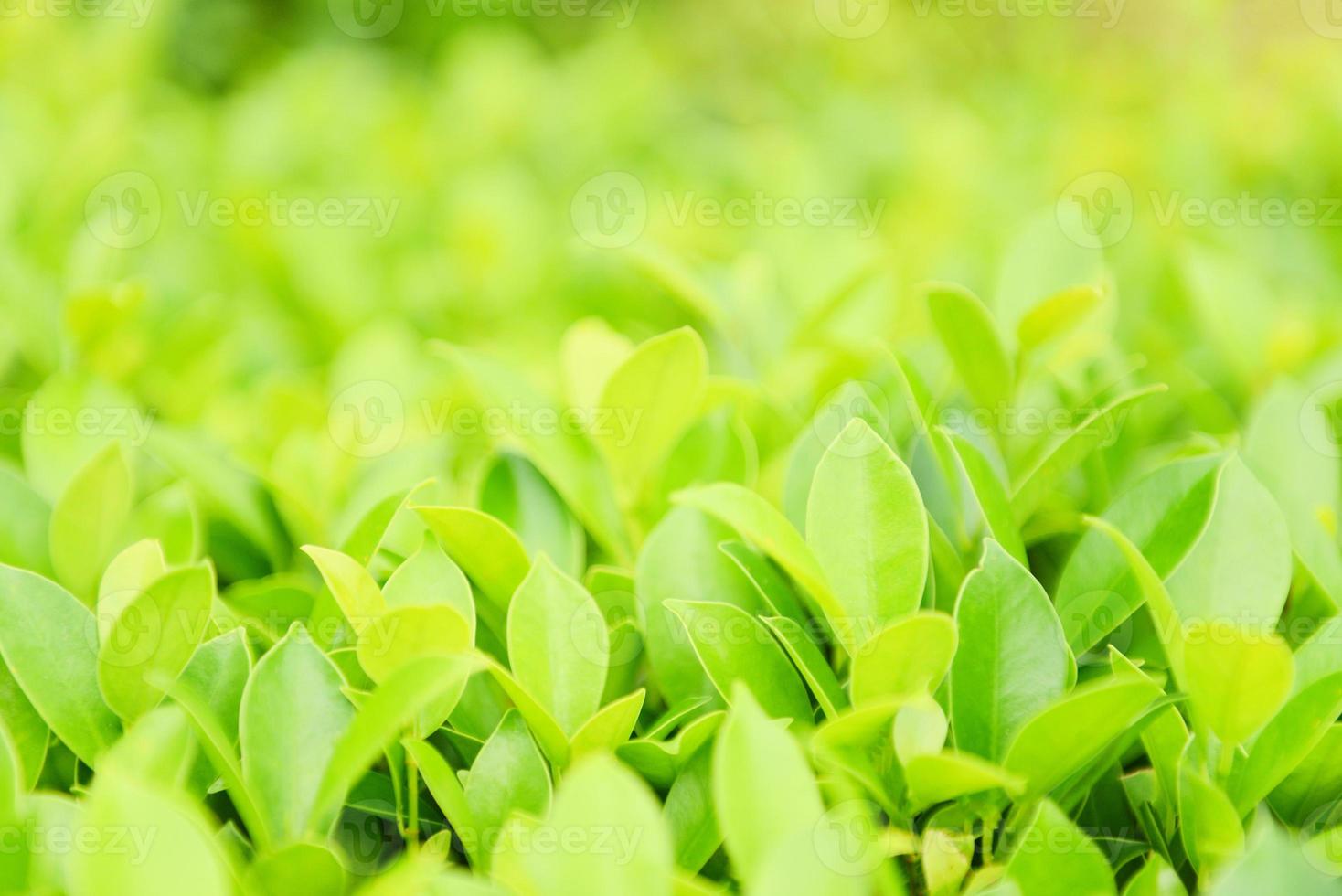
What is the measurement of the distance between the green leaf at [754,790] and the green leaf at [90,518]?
2.55ft

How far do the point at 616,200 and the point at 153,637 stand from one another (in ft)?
5.57

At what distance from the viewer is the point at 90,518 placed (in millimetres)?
1299

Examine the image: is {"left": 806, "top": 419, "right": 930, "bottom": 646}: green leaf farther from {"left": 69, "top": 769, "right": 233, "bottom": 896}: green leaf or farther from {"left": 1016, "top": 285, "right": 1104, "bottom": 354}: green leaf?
{"left": 69, "top": 769, "right": 233, "bottom": 896}: green leaf

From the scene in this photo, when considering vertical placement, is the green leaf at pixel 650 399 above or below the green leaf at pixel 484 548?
above

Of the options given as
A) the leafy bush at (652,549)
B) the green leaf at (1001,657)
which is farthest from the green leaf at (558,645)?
the green leaf at (1001,657)

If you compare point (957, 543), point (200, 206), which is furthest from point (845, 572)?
point (200, 206)

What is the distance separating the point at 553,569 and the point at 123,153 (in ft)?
6.86

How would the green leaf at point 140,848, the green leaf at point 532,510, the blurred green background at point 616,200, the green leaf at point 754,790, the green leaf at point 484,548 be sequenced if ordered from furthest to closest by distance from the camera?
the blurred green background at point 616,200 < the green leaf at point 532,510 < the green leaf at point 484,548 < the green leaf at point 754,790 < the green leaf at point 140,848

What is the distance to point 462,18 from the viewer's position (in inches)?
175

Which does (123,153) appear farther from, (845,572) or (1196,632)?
(1196,632)

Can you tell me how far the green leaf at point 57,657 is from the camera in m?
1.07

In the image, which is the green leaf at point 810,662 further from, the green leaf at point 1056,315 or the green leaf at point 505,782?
the green leaf at point 1056,315

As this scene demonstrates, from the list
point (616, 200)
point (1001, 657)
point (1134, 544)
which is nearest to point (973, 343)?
point (1134, 544)

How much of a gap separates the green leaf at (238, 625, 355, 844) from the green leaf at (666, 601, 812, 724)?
1.04 ft
